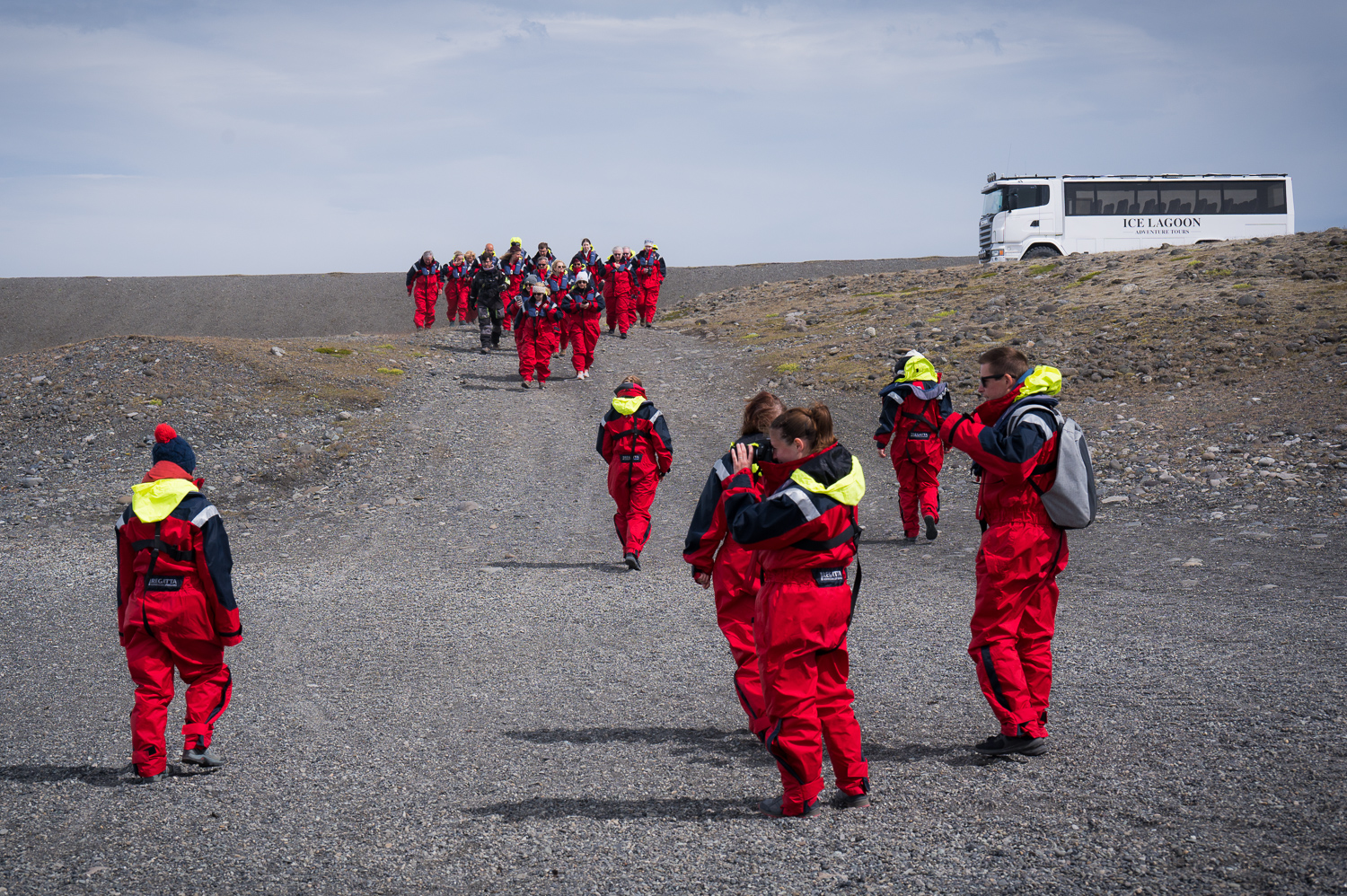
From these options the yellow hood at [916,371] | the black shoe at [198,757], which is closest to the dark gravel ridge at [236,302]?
the yellow hood at [916,371]

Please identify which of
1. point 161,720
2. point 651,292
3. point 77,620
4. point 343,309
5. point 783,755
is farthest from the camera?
point 343,309

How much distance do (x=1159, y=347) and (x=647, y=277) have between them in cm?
1300

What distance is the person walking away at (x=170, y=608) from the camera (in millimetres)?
4512

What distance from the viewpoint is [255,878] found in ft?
11.7

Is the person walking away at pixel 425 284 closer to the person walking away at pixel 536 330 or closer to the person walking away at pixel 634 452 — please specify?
the person walking away at pixel 536 330

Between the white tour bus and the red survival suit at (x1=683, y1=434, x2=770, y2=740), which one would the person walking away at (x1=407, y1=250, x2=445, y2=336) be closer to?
the white tour bus

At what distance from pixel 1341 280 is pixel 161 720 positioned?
19810mm

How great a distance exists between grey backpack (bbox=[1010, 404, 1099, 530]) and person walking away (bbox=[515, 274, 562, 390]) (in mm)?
14226

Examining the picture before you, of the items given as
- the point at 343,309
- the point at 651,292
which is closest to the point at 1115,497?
the point at 651,292

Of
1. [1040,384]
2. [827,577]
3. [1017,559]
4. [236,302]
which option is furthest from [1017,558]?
[236,302]

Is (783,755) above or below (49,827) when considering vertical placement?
above

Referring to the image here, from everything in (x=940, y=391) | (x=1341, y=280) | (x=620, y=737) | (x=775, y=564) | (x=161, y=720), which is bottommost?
(x=620, y=737)

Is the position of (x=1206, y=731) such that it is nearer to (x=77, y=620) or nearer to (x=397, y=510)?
(x=77, y=620)

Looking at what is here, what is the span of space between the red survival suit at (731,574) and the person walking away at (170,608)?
227 centimetres
